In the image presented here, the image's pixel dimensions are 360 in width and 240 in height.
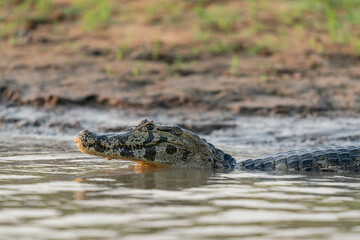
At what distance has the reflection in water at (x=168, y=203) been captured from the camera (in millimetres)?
3244

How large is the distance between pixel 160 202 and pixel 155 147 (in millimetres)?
1936

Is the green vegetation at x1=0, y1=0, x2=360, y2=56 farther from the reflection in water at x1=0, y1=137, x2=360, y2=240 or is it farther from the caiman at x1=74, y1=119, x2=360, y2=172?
the reflection in water at x1=0, y1=137, x2=360, y2=240

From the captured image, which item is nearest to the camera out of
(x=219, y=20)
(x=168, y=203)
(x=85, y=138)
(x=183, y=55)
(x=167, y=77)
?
(x=168, y=203)

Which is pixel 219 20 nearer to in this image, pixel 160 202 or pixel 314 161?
pixel 314 161

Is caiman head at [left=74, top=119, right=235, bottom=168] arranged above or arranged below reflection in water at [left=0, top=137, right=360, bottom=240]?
above

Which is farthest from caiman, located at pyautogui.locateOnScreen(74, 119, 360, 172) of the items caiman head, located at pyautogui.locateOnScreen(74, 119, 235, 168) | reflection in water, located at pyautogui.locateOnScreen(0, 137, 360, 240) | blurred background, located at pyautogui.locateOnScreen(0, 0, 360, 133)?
blurred background, located at pyautogui.locateOnScreen(0, 0, 360, 133)

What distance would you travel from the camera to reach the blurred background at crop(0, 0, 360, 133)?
30.9ft

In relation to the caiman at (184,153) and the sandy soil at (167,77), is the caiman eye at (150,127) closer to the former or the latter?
the caiman at (184,153)

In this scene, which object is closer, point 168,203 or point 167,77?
point 168,203

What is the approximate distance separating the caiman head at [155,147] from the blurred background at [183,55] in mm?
2976

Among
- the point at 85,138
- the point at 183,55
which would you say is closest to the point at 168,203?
the point at 85,138

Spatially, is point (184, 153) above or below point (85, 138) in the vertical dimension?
below

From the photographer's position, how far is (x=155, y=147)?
19.6 ft

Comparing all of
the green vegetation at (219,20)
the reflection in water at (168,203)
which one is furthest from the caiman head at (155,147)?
the green vegetation at (219,20)
